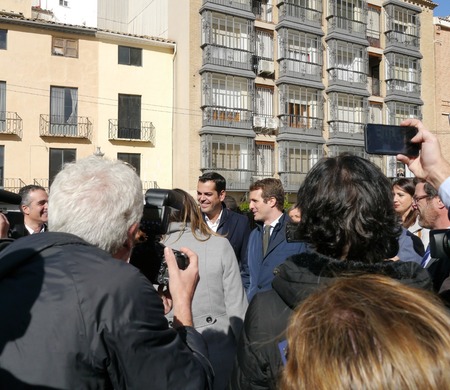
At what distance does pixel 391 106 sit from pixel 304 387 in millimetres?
31434

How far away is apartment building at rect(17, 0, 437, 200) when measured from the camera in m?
24.6

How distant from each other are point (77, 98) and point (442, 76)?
23.4 metres

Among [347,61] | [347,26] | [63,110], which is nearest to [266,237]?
[63,110]

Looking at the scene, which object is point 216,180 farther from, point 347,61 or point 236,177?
point 347,61

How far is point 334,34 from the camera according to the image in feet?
92.7

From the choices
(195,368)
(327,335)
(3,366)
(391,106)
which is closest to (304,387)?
(327,335)

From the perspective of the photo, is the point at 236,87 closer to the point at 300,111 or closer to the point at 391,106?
the point at 300,111

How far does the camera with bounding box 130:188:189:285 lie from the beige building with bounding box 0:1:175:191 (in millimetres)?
21478

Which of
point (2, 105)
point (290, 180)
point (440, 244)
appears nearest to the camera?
point (440, 244)

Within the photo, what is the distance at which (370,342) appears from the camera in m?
0.90

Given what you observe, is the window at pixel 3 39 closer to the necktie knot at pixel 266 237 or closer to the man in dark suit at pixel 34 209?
the man in dark suit at pixel 34 209

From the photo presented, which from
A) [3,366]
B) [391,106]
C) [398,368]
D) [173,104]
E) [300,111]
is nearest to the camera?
[398,368]

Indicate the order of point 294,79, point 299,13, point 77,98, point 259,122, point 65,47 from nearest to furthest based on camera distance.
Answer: point 65,47
point 77,98
point 259,122
point 294,79
point 299,13

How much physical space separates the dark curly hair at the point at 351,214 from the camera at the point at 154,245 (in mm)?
676
